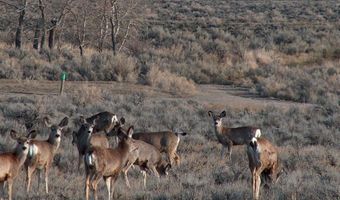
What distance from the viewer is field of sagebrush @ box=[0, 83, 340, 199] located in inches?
475

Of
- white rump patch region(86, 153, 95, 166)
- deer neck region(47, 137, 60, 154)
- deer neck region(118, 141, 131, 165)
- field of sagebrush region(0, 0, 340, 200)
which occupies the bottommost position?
field of sagebrush region(0, 0, 340, 200)

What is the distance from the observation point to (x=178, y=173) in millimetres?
14852

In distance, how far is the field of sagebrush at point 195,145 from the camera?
475 inches

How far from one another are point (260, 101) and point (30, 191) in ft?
57.7

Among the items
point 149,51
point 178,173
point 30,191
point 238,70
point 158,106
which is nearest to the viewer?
point 30,191

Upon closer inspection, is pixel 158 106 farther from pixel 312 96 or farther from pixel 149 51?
pixel 149 51

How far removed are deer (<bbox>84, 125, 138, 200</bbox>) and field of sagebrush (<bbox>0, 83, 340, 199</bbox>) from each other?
59 centimetres

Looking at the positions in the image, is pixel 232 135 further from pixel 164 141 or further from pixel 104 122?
pixel 104 122

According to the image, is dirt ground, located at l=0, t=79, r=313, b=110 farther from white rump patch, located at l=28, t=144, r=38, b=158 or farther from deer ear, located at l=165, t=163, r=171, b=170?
white rump patch, located at l=28, t=144, r=38, b=158

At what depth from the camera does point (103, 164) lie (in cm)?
1109

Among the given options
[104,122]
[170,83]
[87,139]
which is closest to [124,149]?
[87,139]

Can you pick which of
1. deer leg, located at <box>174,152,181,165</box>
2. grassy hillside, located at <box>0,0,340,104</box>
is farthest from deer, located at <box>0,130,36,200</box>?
grassy hillside, located at <box>0,0,340,104</box>

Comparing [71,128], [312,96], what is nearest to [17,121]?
[71,128]

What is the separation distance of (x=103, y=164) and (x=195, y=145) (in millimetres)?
7697
